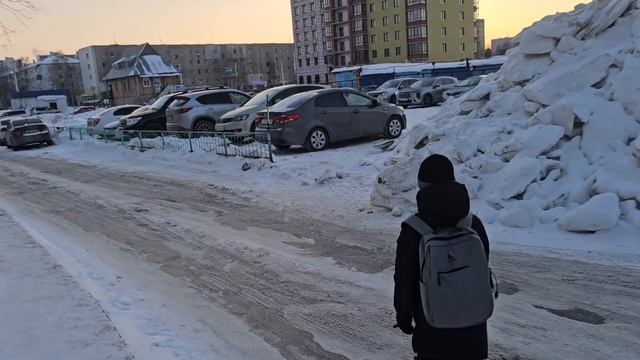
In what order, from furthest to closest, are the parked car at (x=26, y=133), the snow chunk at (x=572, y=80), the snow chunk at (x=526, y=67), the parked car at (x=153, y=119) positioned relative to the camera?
the parked car at (x=26, y=133) < the parked car at (x=153, y=119) < the snow chunk at (x=526, y=67) < the snow chunk at (x=572, y=80)

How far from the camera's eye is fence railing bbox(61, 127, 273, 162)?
13440 millimetres

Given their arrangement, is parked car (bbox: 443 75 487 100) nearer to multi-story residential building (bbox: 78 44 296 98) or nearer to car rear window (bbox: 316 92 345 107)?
car rear window (bbox: 316 92 345 107)

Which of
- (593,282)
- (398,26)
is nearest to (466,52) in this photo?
(398,26)

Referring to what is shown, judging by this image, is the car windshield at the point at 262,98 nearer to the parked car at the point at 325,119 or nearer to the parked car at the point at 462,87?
the parked car at the point at 325,119

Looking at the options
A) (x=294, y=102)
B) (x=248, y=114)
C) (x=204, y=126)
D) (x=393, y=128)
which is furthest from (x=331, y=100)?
(x=204, y=126)

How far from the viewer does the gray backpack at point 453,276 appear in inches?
99.7

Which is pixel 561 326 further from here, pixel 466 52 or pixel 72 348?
pixel 466 52

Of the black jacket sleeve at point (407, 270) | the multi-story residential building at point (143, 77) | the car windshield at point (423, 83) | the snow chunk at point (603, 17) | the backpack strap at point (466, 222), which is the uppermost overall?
the multi-story residential building at point (143, 77)

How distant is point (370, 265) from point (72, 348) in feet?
10.3

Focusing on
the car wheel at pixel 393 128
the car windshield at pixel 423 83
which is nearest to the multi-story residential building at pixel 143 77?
the car windshield at pixel 423 83

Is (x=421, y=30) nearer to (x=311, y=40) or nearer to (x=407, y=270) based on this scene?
(x=311, y=40)

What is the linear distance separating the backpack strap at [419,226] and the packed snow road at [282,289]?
1.68m

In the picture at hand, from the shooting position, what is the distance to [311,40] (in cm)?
10694

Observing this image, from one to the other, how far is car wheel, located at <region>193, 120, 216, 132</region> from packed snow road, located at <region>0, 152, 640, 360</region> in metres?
8.84
